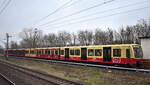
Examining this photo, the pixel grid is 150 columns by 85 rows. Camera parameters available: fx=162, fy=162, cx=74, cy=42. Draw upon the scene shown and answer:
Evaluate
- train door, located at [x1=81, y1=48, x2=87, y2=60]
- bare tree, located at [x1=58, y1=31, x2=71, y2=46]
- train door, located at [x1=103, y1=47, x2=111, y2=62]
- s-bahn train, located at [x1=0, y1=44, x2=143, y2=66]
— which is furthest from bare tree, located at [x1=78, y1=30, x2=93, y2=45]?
train door, located at [x1=103, y1=47, x2=111, y2=62]

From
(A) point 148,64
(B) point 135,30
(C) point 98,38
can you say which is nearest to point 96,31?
(C) point 98,38

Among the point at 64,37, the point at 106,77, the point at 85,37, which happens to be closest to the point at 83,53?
the point at 106,77

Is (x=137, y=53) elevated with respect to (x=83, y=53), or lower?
elevated

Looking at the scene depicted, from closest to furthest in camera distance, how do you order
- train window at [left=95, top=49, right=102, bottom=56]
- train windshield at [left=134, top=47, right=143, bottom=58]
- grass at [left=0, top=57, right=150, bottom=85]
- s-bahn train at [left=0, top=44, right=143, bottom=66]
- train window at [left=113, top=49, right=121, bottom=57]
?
1. grass at [left=0, top=57, right=150, bottom=85]
2. s-bahn train at [left=0, top=44, right=143, bottom=66]
3. train windshield at [left=134, top=47, right=143, bottom=58]
4. train window at [left=113, top=49, right=121, bottom=57]
5. train window at [left=95, top=49, right=102, bottom=56]

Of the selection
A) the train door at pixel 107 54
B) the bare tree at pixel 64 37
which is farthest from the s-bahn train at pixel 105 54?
the bare tree at pixel 64 37

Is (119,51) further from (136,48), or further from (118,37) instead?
(118,37)

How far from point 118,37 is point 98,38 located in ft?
29.2

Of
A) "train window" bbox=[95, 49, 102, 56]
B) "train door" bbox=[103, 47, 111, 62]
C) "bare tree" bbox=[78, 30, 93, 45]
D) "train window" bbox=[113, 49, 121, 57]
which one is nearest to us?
"train window" bbox=[113, 49, 121, 57]

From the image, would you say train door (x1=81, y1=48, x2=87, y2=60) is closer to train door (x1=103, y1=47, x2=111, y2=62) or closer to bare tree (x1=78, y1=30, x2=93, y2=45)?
train door (x1=103, y1=47, x2=111, y2=62)

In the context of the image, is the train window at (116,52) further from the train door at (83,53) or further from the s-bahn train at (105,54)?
the train door at (83,53)

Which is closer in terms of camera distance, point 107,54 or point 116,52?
point 116,52

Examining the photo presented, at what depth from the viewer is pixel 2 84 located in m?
12.1

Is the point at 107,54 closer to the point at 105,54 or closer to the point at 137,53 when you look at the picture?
the point at 105,54

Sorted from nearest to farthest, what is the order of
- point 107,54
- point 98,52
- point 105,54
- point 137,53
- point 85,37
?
1. point 137,53
2. point 107,54
3. point 105,54
4. point 98,52
5. point 85,37
